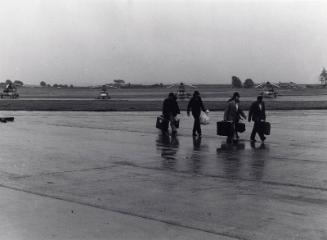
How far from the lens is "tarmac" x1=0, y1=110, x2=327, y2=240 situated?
664cm

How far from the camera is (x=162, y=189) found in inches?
364

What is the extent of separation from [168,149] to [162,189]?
609 cm

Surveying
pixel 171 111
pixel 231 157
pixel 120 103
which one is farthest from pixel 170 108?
pixel 120 103

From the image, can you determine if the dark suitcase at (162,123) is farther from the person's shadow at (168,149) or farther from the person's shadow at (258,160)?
the person's shadow at (258,160)

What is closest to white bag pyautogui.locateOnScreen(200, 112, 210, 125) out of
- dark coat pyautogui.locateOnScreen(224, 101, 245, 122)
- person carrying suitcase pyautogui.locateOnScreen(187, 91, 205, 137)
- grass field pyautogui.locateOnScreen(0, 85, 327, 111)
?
person carrying suitcase pyautogui.locateOnScreen(187, 91, 205, 137)

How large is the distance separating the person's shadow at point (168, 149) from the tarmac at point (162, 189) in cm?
3

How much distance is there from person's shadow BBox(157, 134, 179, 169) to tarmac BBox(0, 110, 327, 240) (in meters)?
0.03

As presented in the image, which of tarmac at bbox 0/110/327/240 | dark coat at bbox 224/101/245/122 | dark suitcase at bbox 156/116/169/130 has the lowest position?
tarmac at bbox 0/110/327/240

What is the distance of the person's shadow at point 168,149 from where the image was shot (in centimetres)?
1249

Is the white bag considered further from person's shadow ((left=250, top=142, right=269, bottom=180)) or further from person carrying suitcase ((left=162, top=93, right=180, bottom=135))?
person's shadow ((left=250, top=142, right=269, bottom=180))

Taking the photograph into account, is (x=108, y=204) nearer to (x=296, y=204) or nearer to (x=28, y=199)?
(x=28, y=199)

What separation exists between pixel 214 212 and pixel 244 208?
0.50 m

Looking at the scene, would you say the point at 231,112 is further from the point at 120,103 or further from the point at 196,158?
the point at 120,103

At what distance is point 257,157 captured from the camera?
13.7 meters
